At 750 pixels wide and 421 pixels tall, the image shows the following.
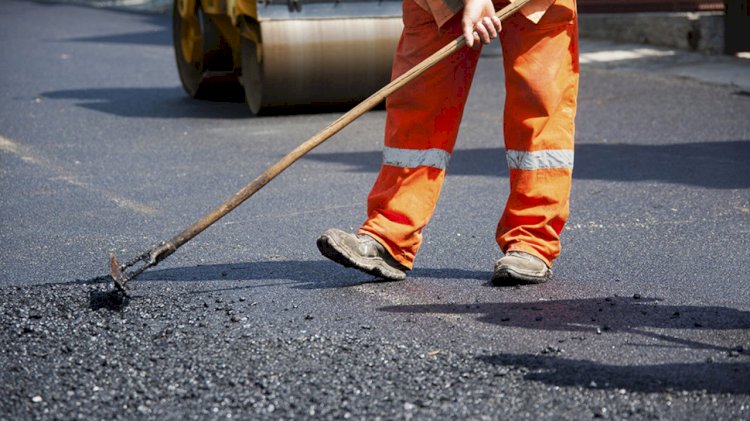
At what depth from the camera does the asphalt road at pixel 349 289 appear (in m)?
3.41

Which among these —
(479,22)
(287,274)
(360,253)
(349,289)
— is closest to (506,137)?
(479,22)

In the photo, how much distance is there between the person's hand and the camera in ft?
14.5

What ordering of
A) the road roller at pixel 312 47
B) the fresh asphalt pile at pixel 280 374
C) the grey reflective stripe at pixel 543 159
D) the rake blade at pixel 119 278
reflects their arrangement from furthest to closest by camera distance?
the road roller at pixel 312 47 → the grey reflective stripe at pixel 543 159 → the rake blade at pixel 119 278 → the fresh asphalt pile at pixel 280 374

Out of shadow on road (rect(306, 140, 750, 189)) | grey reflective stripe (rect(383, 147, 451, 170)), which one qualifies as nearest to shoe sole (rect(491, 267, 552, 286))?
grey reflective stripe (rect(383, 147, 451, 170))

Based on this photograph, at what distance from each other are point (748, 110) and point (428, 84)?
4.97 meters

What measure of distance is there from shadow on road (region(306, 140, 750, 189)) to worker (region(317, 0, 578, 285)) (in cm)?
208

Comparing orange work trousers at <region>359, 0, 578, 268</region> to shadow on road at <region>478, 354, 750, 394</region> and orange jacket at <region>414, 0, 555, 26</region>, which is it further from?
shadow on road at <region>478, 354, 750, 394</region>

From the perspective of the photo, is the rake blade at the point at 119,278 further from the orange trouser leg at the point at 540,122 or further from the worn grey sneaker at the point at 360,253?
the orange trouser leg at the point at 540,122

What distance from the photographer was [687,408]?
328 centimetres

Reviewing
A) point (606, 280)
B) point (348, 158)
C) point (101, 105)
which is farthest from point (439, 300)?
point (101, 105)

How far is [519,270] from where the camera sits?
14.8 ft

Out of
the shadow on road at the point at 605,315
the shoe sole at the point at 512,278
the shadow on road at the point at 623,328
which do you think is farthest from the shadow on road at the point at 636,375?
the shoe sole at the point at 512,278

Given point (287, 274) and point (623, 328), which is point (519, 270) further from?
point (287, 274)

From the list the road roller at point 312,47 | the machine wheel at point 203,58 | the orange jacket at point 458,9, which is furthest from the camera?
the machine wheel at point 203,58
